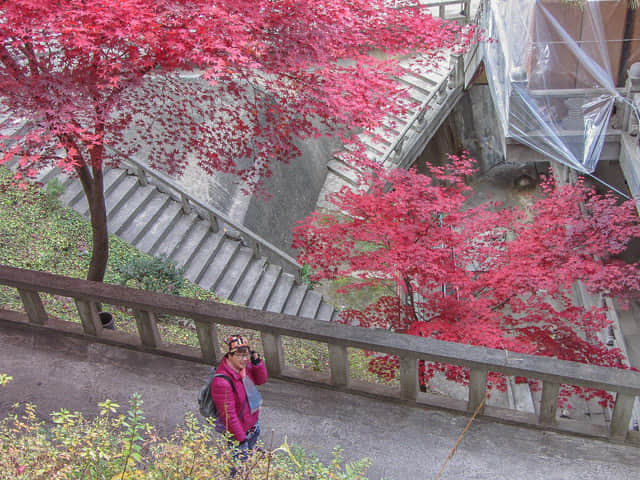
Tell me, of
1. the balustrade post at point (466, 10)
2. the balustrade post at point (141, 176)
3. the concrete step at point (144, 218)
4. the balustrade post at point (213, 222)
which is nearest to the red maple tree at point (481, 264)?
the balustrade post at point (213, 222)

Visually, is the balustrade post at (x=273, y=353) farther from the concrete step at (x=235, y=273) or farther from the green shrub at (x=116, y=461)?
the concrete step at (x=235, y=273)

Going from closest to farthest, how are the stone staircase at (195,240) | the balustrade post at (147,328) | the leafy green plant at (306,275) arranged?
the balustrade post at (147,328) → the stone staircase at (195,240) → the leafy green plant at (306,275)

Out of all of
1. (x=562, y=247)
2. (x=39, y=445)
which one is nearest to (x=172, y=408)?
(x=39, y=445)

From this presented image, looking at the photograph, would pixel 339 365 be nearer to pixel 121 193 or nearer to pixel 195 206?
pixel 195 206

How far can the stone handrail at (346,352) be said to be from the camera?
4172 mm

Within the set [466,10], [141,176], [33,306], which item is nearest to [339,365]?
[33,306]

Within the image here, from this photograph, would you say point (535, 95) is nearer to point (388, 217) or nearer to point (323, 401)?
point (388, 217)

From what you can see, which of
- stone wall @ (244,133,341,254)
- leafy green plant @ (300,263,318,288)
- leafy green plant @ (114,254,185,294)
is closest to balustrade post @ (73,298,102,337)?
leafy green plant @ (114,254,185,294)

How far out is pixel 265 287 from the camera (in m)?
9.64

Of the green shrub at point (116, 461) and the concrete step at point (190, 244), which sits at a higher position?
the green shrub at point (116, 461)

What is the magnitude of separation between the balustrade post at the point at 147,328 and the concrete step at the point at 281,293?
4097 mm

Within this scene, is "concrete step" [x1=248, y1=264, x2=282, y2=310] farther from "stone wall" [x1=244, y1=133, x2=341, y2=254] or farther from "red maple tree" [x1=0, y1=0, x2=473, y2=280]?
"red maple tree" [x1=0, y1=0, x2=473, y2=280]

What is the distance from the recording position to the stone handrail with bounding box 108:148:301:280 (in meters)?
9.27

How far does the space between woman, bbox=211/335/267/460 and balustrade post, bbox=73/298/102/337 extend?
213 centimetres
